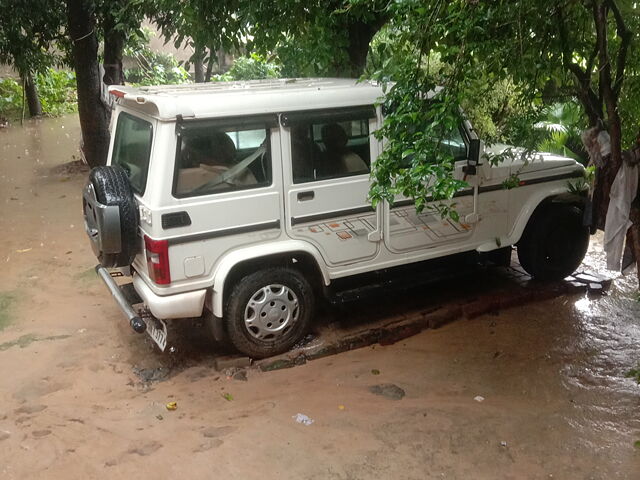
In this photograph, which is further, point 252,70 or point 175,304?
point 252,70

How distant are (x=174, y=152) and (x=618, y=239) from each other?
127 inches

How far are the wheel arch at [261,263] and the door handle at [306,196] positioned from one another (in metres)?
0.34

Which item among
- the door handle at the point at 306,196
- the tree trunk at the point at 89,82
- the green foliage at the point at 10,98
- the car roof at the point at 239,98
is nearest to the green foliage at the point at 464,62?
the car roof at the point at 239,98

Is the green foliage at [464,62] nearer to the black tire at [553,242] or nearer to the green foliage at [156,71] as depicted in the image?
the black tire at [553,242]

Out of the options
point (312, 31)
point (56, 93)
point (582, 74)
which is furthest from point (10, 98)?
point (582, 74)

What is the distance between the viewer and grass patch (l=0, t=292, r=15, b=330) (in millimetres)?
5875

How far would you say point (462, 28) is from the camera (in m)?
3.67

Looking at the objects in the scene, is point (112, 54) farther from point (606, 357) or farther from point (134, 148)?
point (606, 357)

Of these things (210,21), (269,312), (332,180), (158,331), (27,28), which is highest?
(27,28)

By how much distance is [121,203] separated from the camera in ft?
15.1

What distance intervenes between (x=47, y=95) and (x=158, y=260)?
18242mm

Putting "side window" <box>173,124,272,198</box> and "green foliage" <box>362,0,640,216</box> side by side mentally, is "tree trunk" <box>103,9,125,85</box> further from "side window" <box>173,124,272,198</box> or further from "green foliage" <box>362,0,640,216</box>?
"green foliage" <box>362,0,640,216</box>

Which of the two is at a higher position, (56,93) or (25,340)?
(56,93)

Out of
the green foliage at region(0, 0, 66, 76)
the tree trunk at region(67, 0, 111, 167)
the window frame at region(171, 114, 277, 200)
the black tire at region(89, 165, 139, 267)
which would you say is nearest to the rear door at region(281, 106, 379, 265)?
the window frame at region(171, 114, 277, 200)
